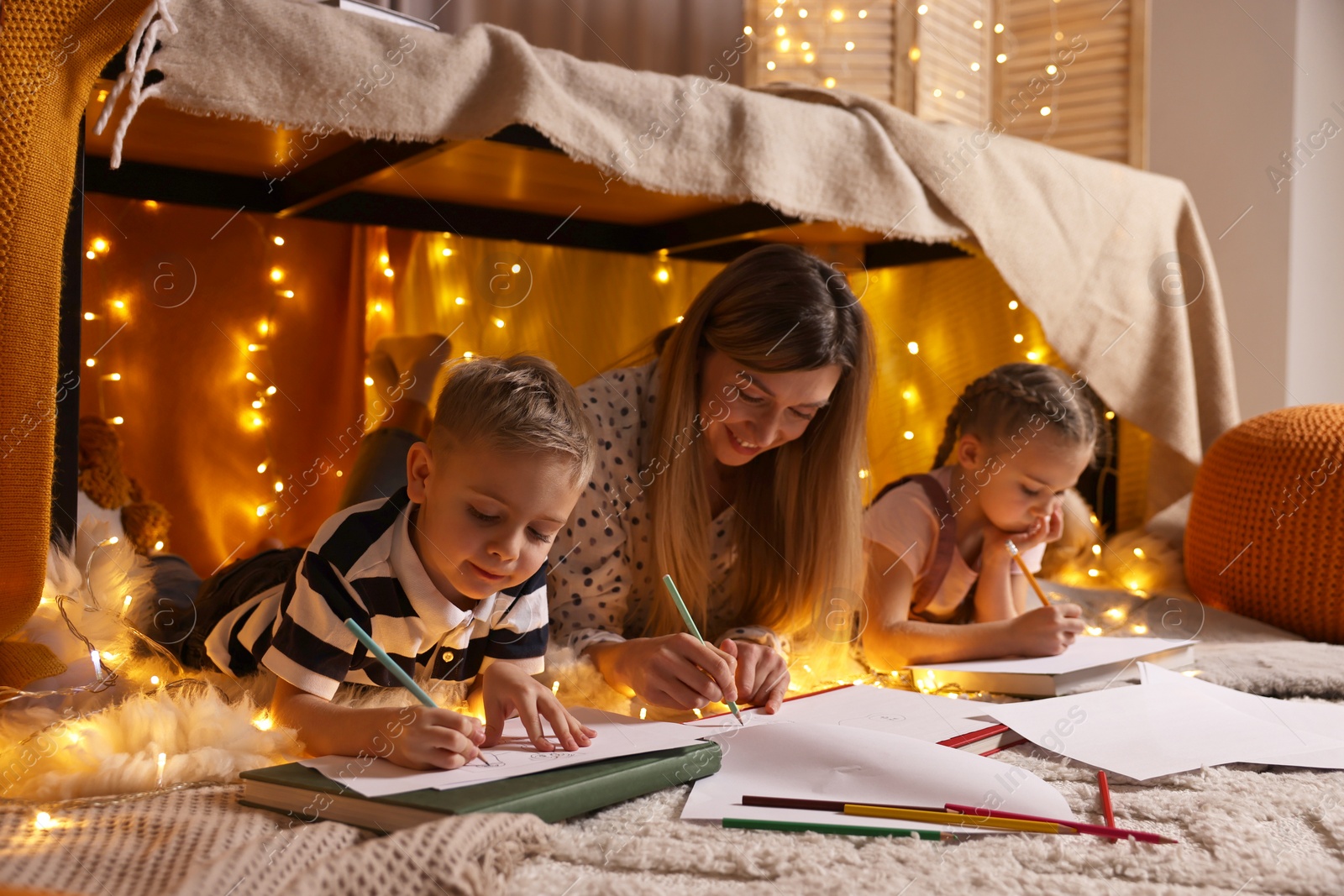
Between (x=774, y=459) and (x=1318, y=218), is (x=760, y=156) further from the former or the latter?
(x=1318, y=218)

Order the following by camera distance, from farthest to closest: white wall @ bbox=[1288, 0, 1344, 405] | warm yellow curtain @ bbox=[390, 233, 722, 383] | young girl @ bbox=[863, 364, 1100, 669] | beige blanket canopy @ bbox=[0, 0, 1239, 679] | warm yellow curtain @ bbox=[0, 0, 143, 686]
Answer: white wall @ bbox=[1288, 0, 1344, 405], warm yellow curtain @ bbox=[390, 233, 722, 383], young girl @ bbox=[863, 364, 1100, 669], beige blanket canopy @ bbox=[0, 0, 1239, 679], warm yellow curtain @ bbox=[0, 0, 143, 686]

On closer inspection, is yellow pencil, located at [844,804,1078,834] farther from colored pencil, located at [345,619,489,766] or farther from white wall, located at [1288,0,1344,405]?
white wall, located at [1288,0,1344,405]

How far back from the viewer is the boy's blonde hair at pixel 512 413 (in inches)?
31.4

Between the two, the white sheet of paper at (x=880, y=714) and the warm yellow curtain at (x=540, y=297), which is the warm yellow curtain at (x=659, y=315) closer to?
the warm yellow curtain at (x=540, y=297)

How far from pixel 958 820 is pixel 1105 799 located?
11 cm

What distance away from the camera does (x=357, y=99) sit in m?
0.94

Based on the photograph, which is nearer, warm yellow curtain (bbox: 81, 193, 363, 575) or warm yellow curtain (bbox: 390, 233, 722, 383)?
warm yellow curtain (bbox: 81, 193, 363, 575)

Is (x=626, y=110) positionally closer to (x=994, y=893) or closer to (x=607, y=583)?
(x=607, y=583)

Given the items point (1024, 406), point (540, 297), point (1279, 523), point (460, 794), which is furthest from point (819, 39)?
point (460, 794)

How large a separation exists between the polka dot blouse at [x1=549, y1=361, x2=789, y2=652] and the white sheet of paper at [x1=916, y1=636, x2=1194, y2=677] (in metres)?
0.20

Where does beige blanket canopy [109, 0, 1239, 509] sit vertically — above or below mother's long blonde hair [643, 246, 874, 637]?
above

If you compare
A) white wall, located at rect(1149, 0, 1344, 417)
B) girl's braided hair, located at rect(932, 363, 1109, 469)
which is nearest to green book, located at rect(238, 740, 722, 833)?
girl's braided hair, located at rect(932, 363, 1109, 469)

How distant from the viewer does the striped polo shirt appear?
2.57 ft

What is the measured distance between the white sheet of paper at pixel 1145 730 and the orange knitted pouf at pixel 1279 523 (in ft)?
1.54
